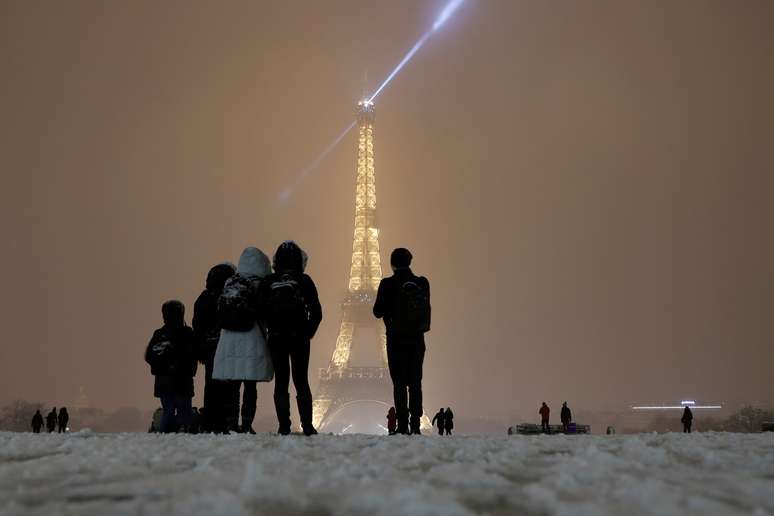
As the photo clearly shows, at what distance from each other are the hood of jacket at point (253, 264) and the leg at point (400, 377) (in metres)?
1.62

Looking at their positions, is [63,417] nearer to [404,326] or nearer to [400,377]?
[400,377]

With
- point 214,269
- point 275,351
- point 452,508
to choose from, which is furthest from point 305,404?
point 452,508

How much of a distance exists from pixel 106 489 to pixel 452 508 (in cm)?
141

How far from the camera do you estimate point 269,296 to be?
783 centimetres

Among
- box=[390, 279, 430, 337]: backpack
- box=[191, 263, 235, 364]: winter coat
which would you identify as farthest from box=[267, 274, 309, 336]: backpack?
box=[191, 263, 235, 364]: winter coat

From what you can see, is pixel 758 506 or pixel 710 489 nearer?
pixel 758 506

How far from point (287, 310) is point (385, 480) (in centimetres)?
454

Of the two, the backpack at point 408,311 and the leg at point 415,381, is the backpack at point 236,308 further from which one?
the leg at point 415,381

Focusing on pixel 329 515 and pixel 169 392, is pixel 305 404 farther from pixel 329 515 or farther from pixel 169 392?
pixel 329 515

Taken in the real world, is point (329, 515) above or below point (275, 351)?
below

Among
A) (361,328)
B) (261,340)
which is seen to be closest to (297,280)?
(261,340)

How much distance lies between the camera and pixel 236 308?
26.6 feet

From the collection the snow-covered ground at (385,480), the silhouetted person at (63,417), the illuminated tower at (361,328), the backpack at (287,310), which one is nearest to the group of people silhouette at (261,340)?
the backpack at (287,310)

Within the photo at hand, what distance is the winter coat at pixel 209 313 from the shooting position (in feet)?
30.1
